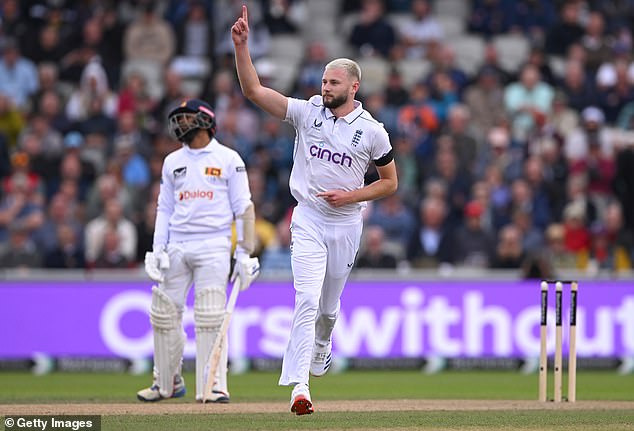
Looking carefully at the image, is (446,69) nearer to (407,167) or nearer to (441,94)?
(441,94)

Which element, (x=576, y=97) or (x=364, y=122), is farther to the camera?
(x=576, y=97)

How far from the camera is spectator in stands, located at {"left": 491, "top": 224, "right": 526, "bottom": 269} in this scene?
19.8 metres

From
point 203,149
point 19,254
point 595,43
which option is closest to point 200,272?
point 203,149

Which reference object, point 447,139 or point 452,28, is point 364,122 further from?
point 452,28

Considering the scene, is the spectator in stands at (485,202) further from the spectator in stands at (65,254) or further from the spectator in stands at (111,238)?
the spectator in stands at (65,254)

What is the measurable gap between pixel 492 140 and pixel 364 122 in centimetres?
1100

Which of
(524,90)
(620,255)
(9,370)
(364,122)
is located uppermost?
(524,90)

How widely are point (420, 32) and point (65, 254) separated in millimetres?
8331

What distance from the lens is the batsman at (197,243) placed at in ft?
42.0

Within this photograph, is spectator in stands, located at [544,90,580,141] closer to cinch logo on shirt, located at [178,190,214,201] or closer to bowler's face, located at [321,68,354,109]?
cinch logo on shirt, located at [178,190,214,201]

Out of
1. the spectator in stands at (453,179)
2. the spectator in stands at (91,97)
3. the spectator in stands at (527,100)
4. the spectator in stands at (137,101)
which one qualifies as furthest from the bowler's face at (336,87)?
the spectator in stands at (91,97)

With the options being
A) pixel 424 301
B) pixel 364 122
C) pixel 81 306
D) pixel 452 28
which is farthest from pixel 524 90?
pixel 364 122

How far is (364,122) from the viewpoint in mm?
11398

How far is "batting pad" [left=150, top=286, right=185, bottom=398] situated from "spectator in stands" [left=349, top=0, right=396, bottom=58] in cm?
1233
